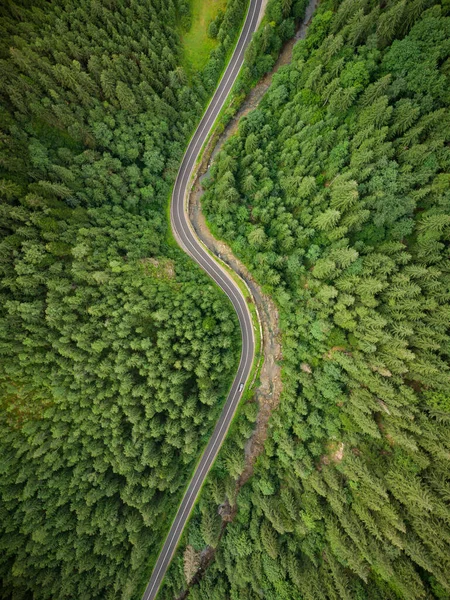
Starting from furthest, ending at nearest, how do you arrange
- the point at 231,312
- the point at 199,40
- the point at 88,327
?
the point at 199,40, the point at 231,312, the point at 88,327

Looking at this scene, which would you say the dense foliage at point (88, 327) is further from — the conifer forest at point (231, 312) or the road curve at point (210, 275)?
the road curve at point (210, 275)

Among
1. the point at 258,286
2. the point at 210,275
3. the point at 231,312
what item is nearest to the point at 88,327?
the point at 210,275

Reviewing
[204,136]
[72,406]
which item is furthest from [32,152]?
[72,406]

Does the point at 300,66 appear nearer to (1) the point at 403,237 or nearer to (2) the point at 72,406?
(1) the point at 403,237

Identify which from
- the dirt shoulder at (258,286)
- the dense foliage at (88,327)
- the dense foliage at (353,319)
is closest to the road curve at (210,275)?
the dirt shoulder at (258,286)

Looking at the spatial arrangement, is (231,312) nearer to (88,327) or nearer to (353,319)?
(353,319)
